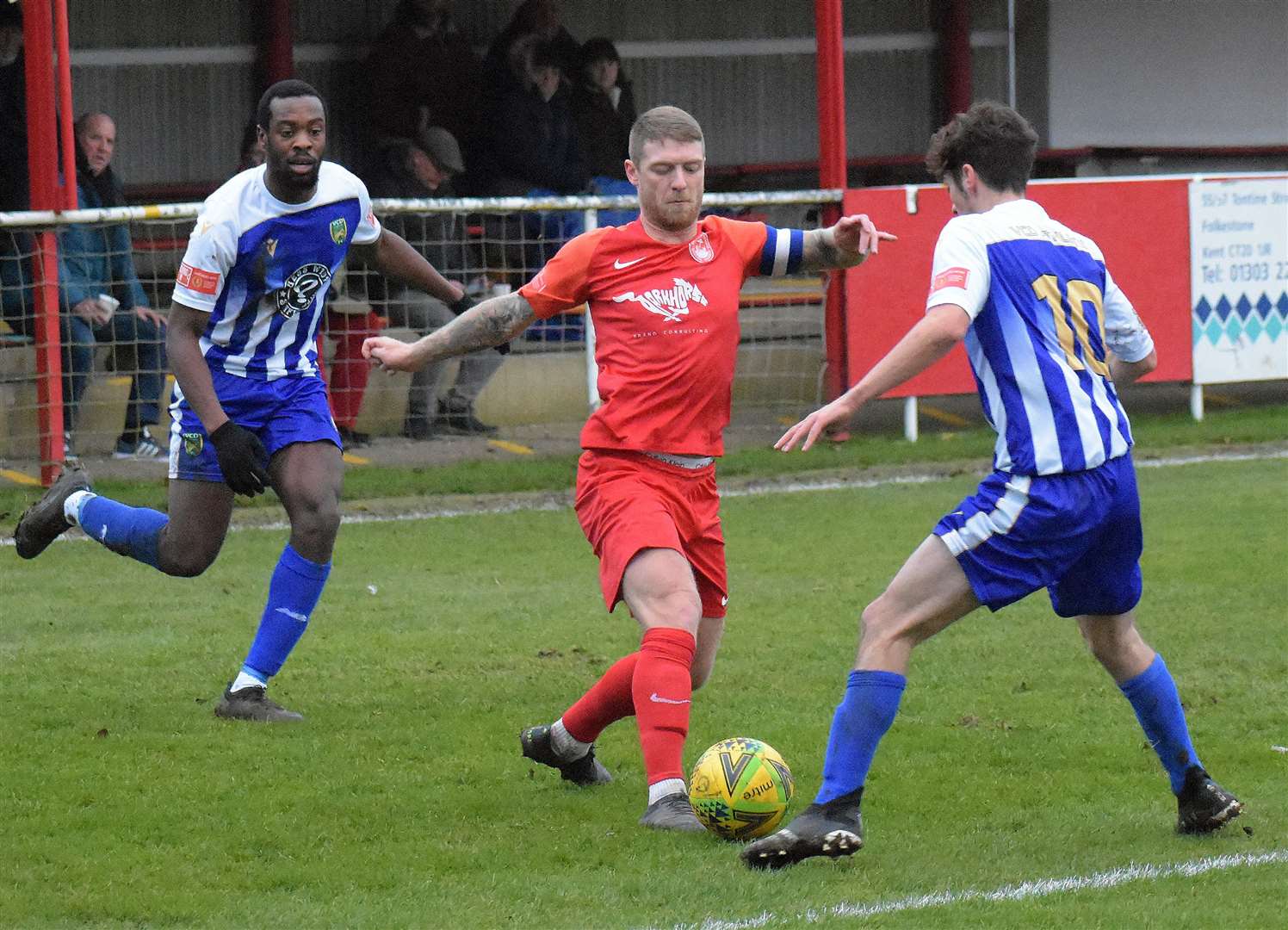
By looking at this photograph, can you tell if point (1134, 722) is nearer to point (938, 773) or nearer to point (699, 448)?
point (938, 773)

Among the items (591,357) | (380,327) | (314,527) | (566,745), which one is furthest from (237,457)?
(380,327)

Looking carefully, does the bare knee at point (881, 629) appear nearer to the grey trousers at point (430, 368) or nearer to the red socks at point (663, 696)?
the red socks at point (663, 696)

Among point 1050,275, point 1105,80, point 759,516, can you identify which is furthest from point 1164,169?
point 1050,275

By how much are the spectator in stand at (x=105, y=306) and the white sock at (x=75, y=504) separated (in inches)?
162

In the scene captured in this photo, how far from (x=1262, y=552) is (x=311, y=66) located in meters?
9.98

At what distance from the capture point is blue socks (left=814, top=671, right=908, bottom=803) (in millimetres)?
4656

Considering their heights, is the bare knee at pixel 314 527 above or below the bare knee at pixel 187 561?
above

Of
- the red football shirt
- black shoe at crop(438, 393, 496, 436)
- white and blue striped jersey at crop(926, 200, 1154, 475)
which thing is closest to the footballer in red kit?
the red football shirt

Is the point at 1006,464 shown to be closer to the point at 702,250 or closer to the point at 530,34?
the point at 702,250

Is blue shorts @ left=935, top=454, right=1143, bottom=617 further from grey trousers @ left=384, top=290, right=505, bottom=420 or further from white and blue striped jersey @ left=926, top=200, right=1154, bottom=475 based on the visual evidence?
grey trousers @ left=384, top=290, right=505, bottom=420

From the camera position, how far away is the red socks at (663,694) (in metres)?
5.05

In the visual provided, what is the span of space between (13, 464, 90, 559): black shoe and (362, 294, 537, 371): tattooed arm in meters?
2.25

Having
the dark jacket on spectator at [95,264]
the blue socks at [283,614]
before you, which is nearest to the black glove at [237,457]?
the blue socks at [283,614]

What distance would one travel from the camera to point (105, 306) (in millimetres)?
11109
